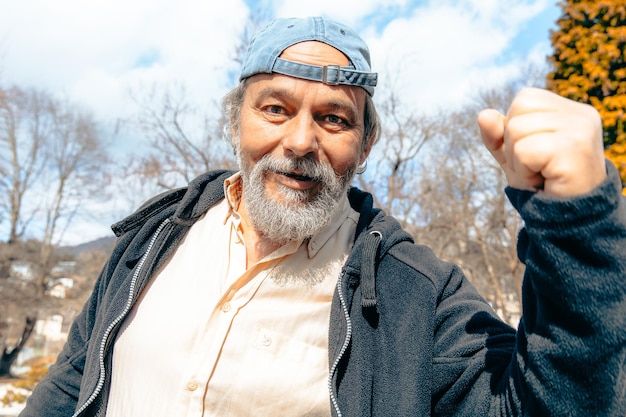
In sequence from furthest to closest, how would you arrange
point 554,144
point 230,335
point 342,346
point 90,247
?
point 90,247 → point 230,335 → point 342,346 → point 554,144

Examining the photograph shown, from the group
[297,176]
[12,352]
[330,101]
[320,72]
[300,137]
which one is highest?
[320,72]

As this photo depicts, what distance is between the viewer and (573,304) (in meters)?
0.86

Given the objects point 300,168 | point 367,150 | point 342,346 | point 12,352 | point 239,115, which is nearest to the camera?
point 342,346

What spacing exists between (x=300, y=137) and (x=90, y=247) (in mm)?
22181

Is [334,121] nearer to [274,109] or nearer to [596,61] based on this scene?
[274,109]

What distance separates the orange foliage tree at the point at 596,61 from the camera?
5.91 m

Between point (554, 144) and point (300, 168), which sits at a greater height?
point (300, 168)

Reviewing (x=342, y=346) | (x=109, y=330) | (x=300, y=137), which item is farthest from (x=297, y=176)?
(x=109, y=330)

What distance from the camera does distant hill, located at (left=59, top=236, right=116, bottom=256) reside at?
18195 mm

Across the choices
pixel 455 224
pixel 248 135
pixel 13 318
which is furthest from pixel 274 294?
pixel 13 318

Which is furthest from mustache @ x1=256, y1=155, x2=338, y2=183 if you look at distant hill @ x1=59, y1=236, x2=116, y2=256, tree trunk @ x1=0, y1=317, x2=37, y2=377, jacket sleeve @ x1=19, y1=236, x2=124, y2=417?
tree trunk @ x1=0, y1=317, x2=37, y2=377

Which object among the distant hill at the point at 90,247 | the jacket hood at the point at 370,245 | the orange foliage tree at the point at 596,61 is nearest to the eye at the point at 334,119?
the jacket hood at the point at 370,245

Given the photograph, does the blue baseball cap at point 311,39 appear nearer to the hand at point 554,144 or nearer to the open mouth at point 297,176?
the open mouth at point 297,176

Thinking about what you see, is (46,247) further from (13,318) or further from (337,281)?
(337,281)
